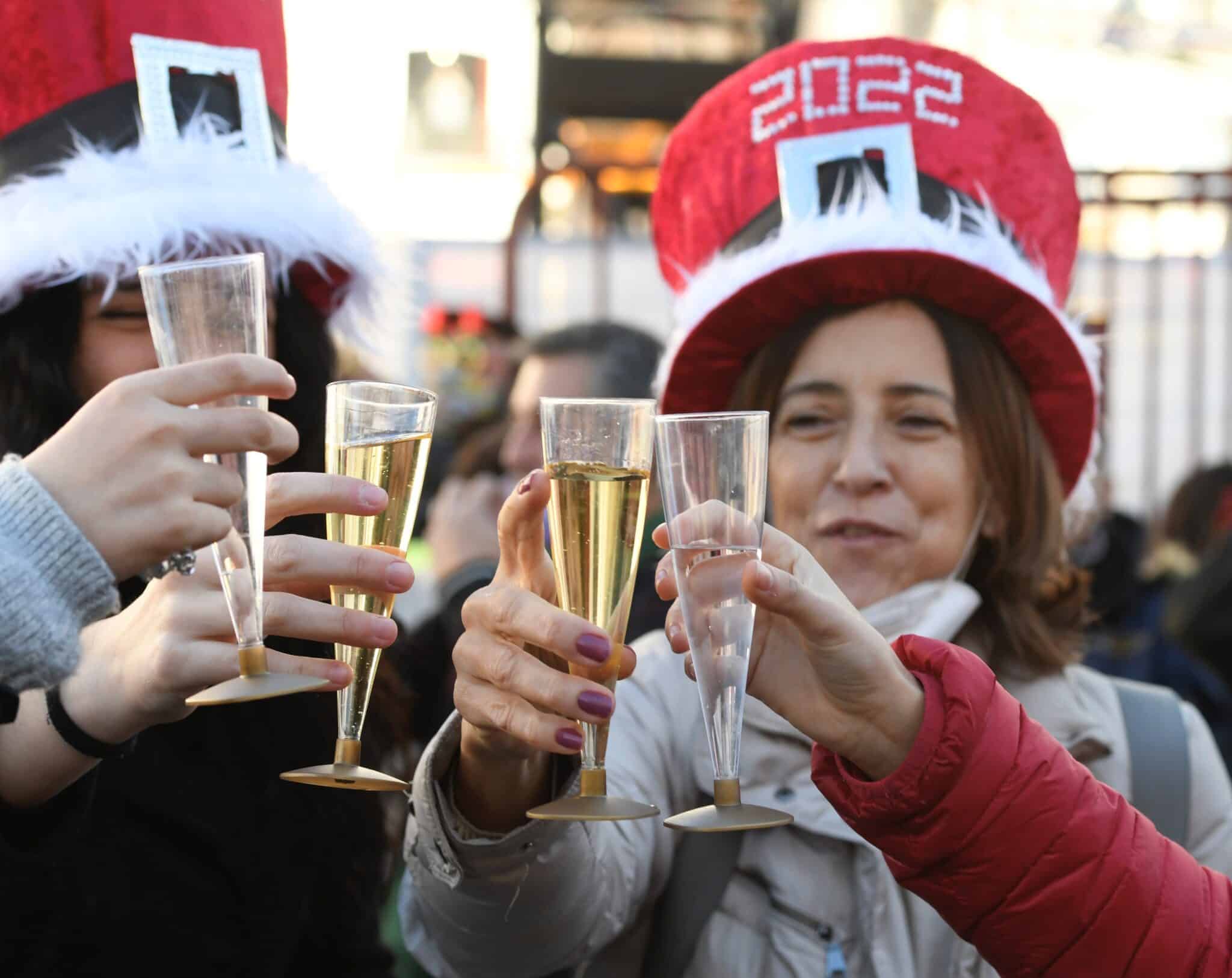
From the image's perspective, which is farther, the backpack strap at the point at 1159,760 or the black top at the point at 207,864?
the backpack strap at the point at 1159,760

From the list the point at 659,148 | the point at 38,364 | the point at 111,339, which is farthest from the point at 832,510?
the point at 659,148

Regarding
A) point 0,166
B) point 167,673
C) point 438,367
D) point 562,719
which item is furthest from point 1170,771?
point 438,367

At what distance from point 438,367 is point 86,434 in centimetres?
518

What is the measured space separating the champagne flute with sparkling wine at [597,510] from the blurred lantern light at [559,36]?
11.4 meters

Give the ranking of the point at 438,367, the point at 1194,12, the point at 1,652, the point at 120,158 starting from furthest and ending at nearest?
the point at 1194,12
the point at 438,367
the point at 120,158
the point at 1,652

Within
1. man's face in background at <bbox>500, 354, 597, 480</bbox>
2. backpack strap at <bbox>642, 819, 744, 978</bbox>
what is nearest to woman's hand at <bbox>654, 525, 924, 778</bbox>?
backpack strap at <bbox>642, 819, 744, 978</bbox>

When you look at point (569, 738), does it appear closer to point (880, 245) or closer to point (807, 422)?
point (807, 422)

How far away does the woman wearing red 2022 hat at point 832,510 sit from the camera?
6.04 feet

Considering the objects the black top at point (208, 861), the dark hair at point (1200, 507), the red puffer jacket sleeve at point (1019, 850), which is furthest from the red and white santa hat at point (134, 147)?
the dark hair at point (1200, 507)

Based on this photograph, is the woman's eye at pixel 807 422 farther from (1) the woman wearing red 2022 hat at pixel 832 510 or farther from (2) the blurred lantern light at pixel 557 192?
(2) the blurred lantern light at pixel 557 192

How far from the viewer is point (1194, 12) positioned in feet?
49.2

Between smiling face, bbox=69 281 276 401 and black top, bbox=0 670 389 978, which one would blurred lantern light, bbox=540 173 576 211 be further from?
black top, bbox=0 670 389 978

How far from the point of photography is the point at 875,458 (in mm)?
2252

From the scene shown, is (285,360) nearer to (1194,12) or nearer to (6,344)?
(6,344)
